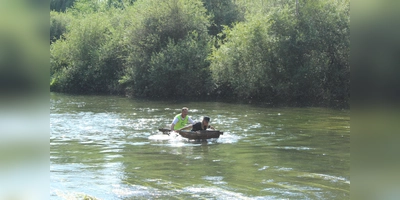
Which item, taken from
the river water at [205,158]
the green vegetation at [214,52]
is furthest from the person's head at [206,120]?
the green vegetation at [214,52]

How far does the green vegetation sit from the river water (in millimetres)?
8845

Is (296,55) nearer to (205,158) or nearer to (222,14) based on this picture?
(222,14)

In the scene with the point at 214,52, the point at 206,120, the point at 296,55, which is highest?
the point at 214,52

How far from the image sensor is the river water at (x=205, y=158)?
37.9 ft

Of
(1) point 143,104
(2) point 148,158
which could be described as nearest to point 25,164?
(2) point 148,158

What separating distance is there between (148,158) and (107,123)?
448 inches

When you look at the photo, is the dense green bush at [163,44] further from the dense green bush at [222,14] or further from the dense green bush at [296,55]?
the dense green bush at [296,55]

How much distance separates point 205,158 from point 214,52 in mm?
27191

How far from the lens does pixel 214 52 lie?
42.8 meters

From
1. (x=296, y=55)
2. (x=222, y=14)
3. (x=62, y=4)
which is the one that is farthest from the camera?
(x=62, y=4)

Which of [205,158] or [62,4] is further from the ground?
[62,4]

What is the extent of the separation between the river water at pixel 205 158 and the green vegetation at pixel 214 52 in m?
8.85

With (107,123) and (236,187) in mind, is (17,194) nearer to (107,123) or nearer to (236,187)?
(236,187)

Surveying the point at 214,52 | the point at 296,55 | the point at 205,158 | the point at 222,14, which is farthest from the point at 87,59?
the point at 205,158
